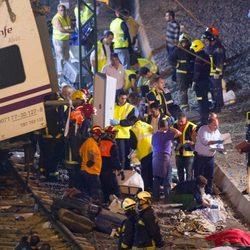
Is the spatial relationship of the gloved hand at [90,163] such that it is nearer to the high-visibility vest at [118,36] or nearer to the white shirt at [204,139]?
the white shirt at [204,139]

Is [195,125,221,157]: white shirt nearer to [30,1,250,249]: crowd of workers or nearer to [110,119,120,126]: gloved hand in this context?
[30,1,250,249]: crowd of workers

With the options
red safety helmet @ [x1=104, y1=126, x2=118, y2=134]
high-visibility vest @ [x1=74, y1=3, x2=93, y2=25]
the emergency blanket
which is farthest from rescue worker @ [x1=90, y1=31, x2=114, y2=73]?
the emergency blanket

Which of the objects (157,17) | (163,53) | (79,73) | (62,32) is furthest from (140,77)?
(157,17)

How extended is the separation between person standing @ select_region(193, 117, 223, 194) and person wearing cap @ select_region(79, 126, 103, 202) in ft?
6.14

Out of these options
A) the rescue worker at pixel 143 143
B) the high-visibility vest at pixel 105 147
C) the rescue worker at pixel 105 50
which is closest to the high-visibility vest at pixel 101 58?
the rescue worker at pixel 105 50

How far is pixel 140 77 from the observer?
20.8 metres

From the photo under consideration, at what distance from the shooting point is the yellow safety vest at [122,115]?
17.5 meters

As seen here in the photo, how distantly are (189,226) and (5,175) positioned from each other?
13.7 feet

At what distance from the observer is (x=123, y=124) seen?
685 inches

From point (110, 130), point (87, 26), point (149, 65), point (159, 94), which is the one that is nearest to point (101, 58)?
point (87, 26)

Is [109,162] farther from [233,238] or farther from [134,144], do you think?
[233,238]

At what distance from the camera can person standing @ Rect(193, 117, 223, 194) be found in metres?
16.8

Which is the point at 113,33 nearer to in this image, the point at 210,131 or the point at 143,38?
the point at 143,38

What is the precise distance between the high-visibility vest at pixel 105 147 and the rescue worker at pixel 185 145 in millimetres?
1370
